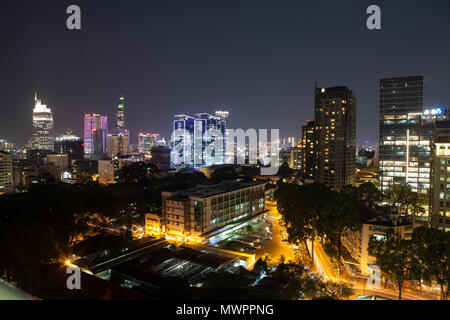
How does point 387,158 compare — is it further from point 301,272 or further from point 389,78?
point 301,272

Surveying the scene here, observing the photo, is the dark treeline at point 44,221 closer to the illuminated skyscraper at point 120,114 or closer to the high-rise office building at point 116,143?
the high-rise office building at point 116,143

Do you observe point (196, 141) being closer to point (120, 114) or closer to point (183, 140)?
point (183, 140)

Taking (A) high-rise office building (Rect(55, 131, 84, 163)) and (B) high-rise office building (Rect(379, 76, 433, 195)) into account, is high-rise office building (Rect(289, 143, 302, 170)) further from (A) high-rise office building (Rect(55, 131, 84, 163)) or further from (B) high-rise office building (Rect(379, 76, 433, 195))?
(A) high-rise office building (Rect(55, 131, 84, 163))

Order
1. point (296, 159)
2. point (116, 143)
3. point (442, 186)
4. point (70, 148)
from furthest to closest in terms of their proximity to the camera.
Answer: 1. point (116, 143)
2. point (70, 148)
3. point (296, 159)
4. point (442, 186)

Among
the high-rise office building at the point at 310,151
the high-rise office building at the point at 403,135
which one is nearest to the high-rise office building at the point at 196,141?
the high-rise office building at the point at 310,151

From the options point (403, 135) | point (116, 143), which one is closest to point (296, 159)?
→ point (403, 135)

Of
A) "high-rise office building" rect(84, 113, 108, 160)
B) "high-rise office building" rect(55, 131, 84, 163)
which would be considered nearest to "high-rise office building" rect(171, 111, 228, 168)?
"high-rise office building" rect(55, 131, 84, 163)
